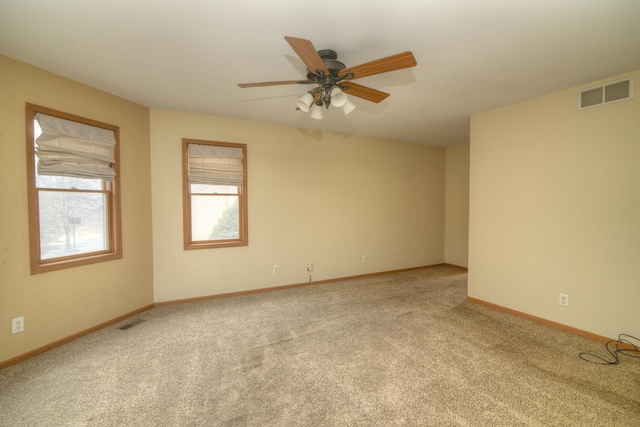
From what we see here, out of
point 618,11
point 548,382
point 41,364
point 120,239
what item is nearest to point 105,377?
point 41,364

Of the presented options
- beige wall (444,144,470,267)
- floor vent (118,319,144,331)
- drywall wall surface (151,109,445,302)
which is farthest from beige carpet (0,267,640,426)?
beige wall (444,144,470,267)

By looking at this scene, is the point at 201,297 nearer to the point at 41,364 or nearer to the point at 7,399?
the point at 41,364

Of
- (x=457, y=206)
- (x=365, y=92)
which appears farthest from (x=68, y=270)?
(x=457, y=206)

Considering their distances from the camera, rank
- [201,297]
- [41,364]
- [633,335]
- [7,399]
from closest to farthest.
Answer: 1. [7,399]
2. [41,364]
3. [633,335]
4. [201,297]

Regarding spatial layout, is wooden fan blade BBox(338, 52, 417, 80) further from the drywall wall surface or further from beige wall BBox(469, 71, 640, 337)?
the drywall wall surface

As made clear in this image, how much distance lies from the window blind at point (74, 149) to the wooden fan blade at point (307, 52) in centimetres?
264

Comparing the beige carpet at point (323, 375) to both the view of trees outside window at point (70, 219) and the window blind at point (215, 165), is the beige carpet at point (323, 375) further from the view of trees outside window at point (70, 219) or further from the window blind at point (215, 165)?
the window blind at point (215, 165)

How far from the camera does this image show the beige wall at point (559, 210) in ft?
8.43

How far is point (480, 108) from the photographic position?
11.6 feet

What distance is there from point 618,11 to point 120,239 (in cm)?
490

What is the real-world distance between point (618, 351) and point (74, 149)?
569 cm

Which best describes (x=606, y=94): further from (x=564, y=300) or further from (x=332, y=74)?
(x=332, y=74)

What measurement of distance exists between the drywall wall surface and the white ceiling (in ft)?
3.27

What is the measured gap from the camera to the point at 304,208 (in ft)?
14.9
